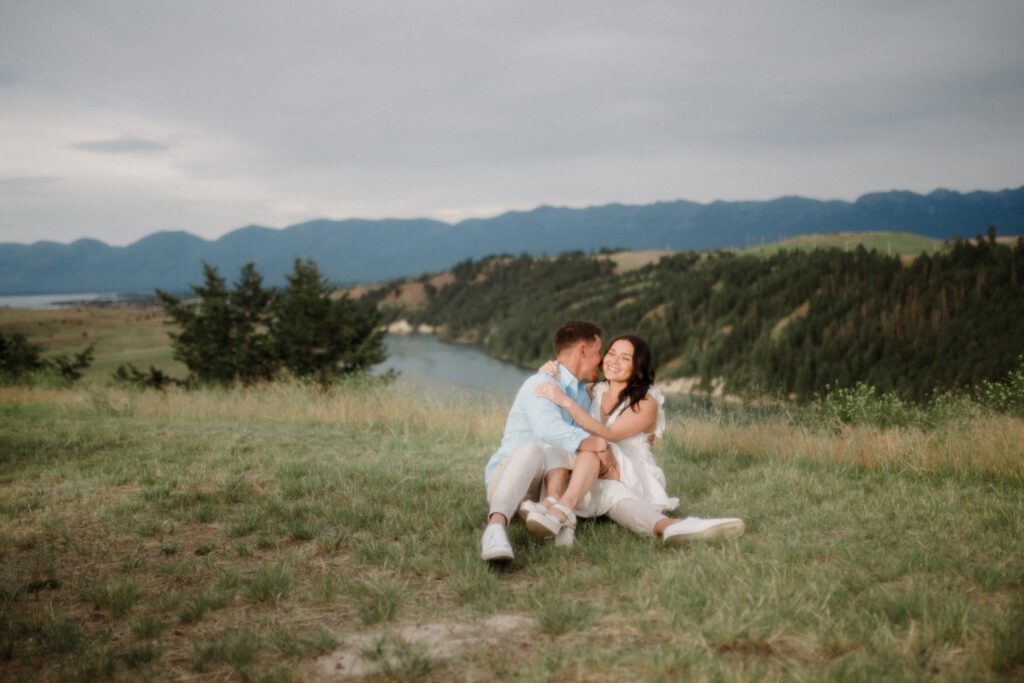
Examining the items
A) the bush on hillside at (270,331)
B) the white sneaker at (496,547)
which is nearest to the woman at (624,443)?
the white sneaker at (496,547)

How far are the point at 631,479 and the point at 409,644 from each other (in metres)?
2.50

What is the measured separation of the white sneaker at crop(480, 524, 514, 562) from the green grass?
5.7 inches

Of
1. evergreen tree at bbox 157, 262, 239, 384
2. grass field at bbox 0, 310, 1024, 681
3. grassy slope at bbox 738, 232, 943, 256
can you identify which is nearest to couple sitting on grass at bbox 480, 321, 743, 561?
grass field at bbox 0, 310, 1024, 681

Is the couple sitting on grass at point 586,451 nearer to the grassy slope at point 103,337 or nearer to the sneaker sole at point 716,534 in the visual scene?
the sneaker sole at point 716,534

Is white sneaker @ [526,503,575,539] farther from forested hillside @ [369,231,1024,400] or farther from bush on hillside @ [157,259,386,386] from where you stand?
forested hillside @ [369,231,1024,400]

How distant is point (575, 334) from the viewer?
5.07 metres

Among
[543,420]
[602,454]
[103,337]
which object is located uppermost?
[543,420]

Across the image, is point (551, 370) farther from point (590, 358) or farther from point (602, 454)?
point (602, 454)

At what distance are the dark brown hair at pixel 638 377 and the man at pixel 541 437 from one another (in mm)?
288

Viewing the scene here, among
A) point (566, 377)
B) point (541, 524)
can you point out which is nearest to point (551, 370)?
point (566, 377)

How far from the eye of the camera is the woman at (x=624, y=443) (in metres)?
4.75

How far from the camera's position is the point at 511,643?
3.22 metres

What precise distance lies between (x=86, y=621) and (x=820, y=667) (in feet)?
12.4

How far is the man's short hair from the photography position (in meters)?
5.06
